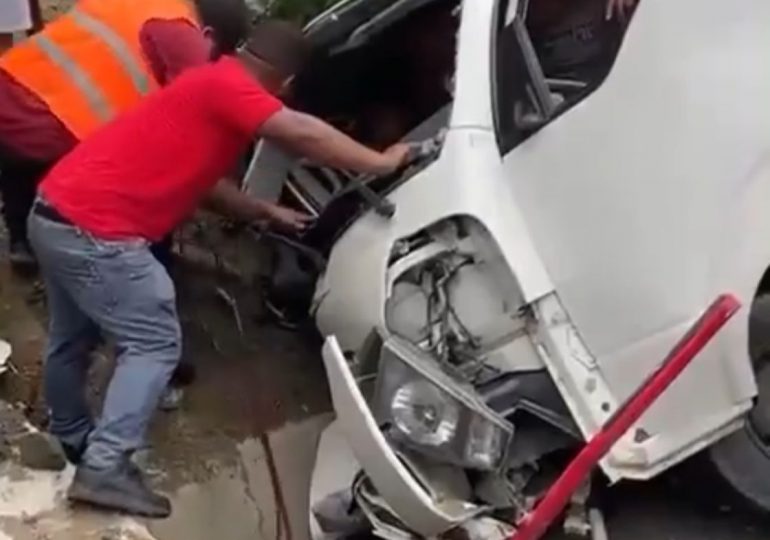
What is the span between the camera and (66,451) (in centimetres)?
526

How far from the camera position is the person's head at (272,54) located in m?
4.73

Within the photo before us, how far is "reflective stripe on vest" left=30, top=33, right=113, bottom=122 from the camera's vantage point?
533 cm

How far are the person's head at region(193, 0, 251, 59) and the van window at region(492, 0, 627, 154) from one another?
0.80 meters

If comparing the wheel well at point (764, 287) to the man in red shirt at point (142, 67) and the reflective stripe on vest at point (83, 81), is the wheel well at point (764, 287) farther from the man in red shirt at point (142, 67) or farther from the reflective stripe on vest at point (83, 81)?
the reflective stripe on vest at point (83, 81)

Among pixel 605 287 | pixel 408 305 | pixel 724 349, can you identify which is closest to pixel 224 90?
pixel 408 305

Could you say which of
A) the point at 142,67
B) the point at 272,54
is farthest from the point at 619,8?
the point at 142,67

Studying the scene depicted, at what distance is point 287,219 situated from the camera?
5.34 m

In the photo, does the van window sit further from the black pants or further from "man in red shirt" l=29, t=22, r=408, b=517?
the black pants

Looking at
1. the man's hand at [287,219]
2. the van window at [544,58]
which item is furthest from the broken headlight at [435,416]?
the man's hand at [287,219]

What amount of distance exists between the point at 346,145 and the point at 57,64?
1268 millimetres

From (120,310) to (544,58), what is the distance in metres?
1.41

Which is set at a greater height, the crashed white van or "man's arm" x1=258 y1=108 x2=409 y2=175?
"man's arm" x1=258 y1=108 x2=409 y2=175

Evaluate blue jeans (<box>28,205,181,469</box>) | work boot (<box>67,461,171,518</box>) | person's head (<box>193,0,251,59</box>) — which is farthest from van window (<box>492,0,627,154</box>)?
work boot (<box>67,461,171,518</box>)

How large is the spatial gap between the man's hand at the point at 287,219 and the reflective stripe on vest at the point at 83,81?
0.58 metres
